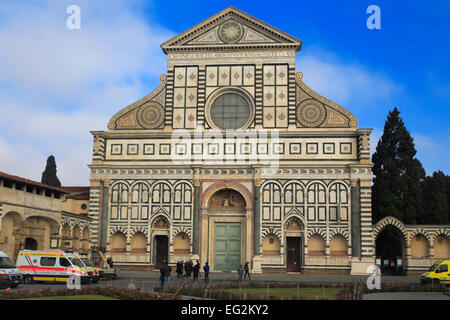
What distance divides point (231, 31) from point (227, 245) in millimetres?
16288

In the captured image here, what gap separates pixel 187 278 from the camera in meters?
31.9

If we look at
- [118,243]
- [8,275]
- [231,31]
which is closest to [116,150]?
[118,243]

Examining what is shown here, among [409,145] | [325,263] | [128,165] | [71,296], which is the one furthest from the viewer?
[409,145]

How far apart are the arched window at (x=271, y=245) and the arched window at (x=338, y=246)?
3.75m

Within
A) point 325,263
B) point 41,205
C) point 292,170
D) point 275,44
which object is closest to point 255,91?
point 275,44

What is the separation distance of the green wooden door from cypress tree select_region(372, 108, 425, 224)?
1287 cm

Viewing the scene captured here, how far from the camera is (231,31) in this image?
→ 40250 mm

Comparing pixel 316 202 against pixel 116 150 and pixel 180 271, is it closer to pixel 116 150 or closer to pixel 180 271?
pixel 180 271

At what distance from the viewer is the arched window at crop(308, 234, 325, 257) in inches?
1455

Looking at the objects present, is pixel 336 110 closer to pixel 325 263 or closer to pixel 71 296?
pixel 325 263

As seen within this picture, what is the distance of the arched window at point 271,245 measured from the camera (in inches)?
1467

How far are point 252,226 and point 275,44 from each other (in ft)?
45.0

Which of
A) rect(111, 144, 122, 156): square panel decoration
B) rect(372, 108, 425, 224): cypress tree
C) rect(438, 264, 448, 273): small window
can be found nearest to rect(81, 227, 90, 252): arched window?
rect(111, 144, 122, 156): square panel decoration

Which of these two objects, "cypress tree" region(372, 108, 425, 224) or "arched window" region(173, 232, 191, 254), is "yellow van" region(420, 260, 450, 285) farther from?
"arched window" region(173, 232, 191, 254)
